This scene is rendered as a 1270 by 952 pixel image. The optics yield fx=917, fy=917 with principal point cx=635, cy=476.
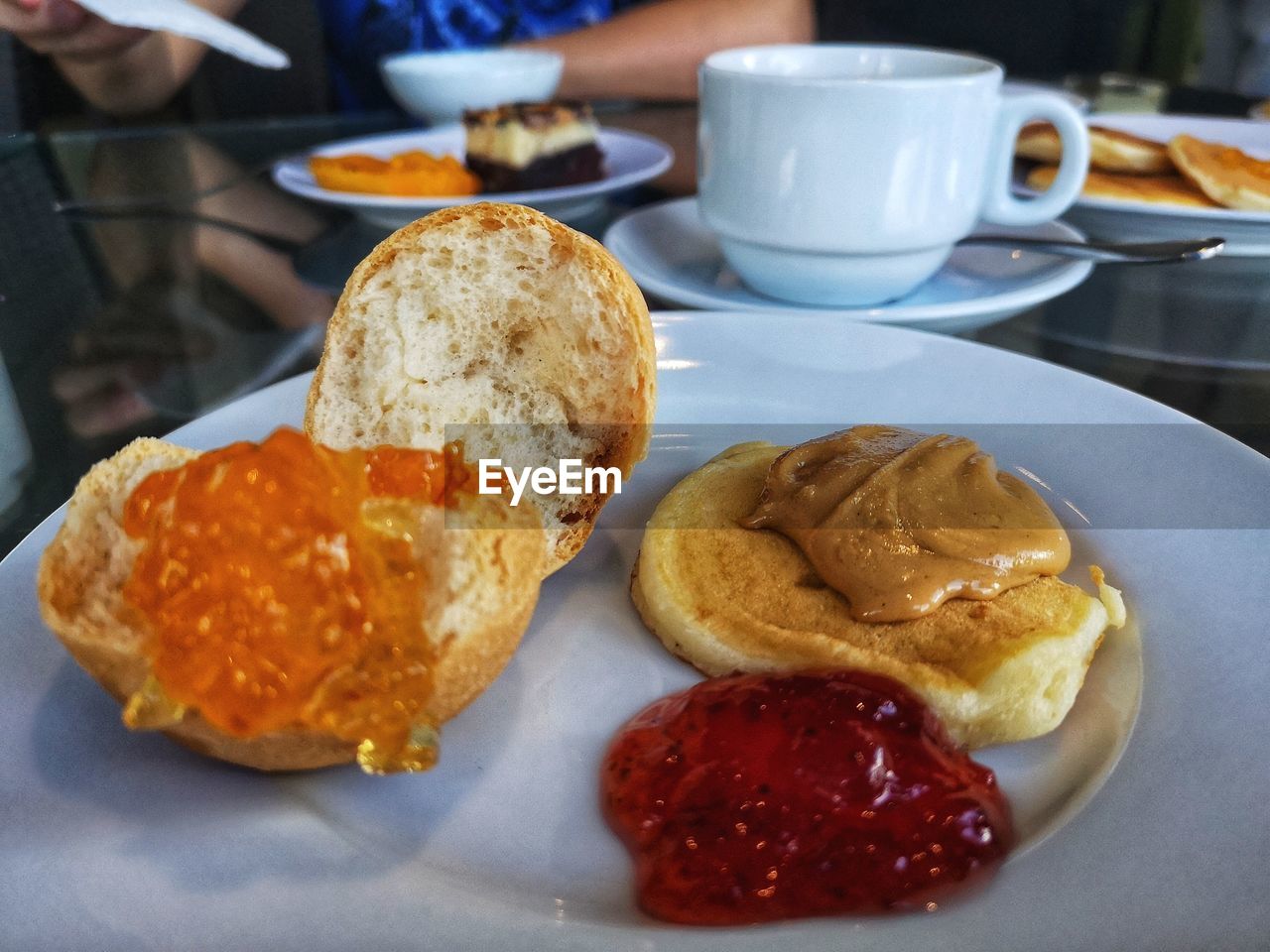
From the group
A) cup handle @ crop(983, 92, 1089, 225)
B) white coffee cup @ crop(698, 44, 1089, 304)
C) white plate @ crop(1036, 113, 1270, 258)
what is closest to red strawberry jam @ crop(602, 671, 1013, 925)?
white coffee cup @ crop(698, 44, 1089, 304)

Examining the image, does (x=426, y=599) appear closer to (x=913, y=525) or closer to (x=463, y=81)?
(x=913, y=525)

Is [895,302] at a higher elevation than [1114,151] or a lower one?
lower

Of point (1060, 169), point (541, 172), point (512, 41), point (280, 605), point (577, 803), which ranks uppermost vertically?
point (512, 41)

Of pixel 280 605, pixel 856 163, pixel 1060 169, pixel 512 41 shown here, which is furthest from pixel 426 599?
pixel 512 41

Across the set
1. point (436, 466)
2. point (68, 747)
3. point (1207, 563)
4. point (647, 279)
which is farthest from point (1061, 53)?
point (68, 747)

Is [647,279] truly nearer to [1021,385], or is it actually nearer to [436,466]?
[1021,385]

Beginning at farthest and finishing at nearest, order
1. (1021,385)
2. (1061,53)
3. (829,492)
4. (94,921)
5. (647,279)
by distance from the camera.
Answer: (1061,53) < (647,279) < (1021,385) < (829,492) < (94,921)

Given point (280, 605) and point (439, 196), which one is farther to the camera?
point (439, 196)
